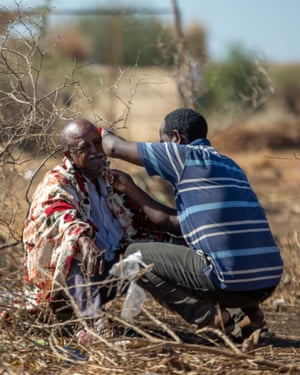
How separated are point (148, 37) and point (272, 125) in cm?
1362

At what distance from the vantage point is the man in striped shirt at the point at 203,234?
4.88m

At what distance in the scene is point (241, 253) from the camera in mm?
4859

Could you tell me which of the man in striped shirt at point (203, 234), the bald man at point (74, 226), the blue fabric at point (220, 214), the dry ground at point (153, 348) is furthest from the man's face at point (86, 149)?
the dry ground at point (153, 348)

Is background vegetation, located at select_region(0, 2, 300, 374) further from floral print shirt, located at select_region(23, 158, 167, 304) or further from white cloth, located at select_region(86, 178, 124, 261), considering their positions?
white cloth, located at select_region(86, 178, 124, 261)

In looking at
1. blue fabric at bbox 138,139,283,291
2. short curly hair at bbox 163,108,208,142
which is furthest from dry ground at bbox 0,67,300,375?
short curly hair at bbox 163,108,208,142

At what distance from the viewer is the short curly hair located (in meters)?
5.09

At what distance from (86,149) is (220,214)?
0.87 meters

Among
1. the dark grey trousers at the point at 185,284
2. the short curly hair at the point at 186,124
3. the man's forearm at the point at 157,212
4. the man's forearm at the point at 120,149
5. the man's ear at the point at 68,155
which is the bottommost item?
the dark grey trousers at the point at 185,284

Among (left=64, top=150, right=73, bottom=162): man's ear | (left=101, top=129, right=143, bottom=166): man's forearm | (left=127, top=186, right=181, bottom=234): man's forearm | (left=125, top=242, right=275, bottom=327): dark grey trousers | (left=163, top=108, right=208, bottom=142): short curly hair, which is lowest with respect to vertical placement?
(left=125, top=242, right=275, bottom=327): dark grey trousers

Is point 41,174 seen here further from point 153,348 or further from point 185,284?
point 153,348

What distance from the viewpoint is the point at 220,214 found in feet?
16.0

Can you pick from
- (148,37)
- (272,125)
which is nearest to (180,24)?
(148,37)

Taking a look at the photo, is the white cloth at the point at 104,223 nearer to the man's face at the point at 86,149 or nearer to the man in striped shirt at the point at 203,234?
the man's face at the point at 86,149

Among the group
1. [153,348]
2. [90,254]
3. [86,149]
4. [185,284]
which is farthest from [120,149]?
[153,348]
